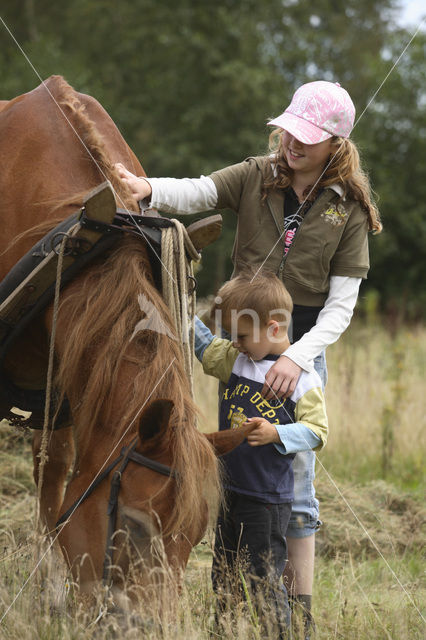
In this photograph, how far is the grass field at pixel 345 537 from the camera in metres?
2.09

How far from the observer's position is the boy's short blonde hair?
2324mm

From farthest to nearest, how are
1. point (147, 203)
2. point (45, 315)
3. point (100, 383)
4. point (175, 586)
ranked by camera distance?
point (147, 203), point (45, 315), point (100, 383), point (175, 586)

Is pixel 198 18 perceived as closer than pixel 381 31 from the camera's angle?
Yes

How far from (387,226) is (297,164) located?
1543 centimetres

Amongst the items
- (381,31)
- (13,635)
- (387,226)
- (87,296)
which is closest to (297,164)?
(87,296)

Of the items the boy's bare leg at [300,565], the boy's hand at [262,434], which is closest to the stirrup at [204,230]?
the boy's hand at [262,434]

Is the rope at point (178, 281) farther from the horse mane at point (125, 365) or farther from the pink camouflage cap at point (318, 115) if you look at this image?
the pink camouflage cap at point (318, 115)

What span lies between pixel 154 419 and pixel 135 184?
3.10 feet

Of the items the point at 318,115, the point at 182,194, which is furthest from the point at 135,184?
the point at 318,115

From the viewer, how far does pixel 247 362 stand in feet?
8.17

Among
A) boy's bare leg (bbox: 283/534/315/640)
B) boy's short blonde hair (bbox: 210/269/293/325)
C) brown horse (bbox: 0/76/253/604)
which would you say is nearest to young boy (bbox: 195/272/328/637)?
boy's short blonde hair (bbox: 210/269/293/325)

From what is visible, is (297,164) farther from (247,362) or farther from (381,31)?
(381,31)

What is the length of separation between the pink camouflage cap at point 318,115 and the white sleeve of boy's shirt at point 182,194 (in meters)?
0.33

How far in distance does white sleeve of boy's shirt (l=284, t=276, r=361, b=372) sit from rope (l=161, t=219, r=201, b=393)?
39 cm
